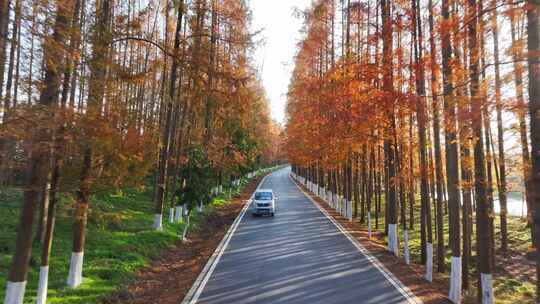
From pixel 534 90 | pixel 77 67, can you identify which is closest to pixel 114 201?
pixel 77 67

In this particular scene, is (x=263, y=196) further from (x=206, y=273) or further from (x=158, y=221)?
(x=206, y=273)

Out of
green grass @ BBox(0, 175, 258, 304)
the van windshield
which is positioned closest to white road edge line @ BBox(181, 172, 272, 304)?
green grass @ BBox(0, 175, 258, 304)

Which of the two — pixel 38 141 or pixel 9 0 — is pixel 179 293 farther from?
pixel 9 0

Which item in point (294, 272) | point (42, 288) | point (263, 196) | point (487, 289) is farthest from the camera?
point (263, 196)

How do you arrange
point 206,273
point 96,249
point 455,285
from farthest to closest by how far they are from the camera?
point 96,249
point 206,273
point 455,285

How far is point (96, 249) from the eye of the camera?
12242mm

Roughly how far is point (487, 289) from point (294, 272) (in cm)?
477

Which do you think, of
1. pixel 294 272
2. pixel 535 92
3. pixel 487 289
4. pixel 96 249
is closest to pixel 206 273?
pixel 294 272

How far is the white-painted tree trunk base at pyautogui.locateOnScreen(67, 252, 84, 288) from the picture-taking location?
9102mm

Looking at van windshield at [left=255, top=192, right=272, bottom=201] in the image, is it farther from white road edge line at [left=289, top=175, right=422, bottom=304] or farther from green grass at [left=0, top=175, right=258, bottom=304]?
white road edge line at [left=289, top=175, right=422, bottom=304]

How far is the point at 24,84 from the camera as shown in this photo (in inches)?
240

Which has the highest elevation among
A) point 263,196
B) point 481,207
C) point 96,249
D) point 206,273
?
point 481,207

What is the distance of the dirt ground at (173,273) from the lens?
8844 millimetres

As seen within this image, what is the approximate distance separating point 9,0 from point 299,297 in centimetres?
784
